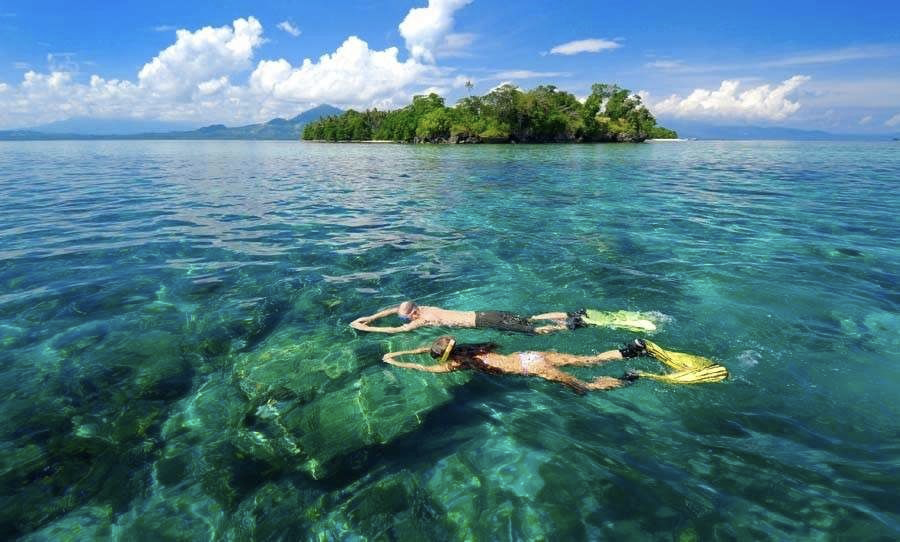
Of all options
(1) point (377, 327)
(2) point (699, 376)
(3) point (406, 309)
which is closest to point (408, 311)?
(3) point (406, 309)

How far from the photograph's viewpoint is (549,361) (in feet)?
25.1

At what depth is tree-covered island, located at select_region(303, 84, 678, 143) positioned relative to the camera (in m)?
124

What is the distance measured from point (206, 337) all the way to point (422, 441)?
5.43 metres

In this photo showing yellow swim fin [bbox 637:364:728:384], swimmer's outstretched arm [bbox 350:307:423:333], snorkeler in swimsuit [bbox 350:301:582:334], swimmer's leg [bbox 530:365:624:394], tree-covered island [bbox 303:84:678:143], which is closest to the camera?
yellow swim fin [bbox 637:364:728:384]

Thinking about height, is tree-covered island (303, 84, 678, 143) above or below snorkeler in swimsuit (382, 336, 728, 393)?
above

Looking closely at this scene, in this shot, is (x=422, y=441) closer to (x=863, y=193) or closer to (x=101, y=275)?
(x=101, y=275)

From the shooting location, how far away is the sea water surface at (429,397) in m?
4.87

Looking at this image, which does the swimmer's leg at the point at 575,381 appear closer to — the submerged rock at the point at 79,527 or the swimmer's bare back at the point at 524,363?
the swimmer's bare back at the point at 524,363

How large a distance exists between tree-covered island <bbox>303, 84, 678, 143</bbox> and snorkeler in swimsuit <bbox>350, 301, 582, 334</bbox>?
118 m

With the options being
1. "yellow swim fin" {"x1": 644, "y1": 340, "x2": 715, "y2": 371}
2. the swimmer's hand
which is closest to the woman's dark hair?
the swimmer's hand

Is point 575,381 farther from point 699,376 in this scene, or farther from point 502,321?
point 502,321

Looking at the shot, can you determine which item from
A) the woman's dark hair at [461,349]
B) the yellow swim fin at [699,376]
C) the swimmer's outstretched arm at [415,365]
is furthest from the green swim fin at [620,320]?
the swimmer's outstretched arm at [415,365]

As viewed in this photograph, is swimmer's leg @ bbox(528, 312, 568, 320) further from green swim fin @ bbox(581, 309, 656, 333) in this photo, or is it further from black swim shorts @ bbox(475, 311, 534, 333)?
green swim fin @ bbox(581, 309, 656, 333)

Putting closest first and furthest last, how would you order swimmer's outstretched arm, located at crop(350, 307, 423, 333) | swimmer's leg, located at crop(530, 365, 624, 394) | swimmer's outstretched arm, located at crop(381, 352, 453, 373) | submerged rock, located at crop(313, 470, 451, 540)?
1. submerged rock, located at crop(313, 470, 451, 540)
2. swimmer's leg, located at crop(530, 365, 624, 394)
3. swimmer's outstretched arm, located at crop(381, 352, 453, 373)
4. swimmer's outstretched arm, located at crop(350, 307, 423, 333)
